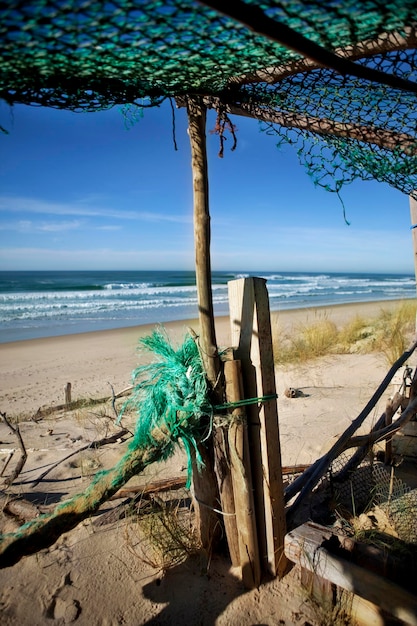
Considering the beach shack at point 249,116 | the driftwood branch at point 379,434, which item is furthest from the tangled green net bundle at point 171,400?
the driftwood branch at point 379,434

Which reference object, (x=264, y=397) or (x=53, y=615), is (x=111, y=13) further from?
(x=53, y=615)

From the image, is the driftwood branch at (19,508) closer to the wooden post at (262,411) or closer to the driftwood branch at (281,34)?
the wooden post at (262,411)

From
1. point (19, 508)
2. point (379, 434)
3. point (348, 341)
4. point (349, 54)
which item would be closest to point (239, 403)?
point (379, 434)

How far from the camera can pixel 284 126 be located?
2047mm

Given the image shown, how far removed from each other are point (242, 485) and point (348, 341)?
703 centimetres

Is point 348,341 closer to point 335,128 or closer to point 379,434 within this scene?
point 379,434

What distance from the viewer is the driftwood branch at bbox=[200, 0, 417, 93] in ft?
2.93

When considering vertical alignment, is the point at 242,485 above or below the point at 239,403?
below

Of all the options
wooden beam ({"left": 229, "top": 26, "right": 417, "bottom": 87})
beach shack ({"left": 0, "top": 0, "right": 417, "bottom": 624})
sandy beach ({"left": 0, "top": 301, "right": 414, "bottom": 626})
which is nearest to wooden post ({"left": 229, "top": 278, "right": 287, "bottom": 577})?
beach shack ({"left": 0, "top": 0, "right": 417, "bottom": 624})

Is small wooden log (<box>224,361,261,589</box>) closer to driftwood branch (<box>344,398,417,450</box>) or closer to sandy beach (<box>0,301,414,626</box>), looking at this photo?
sandy beach (<box>0,301,414,626</box>)

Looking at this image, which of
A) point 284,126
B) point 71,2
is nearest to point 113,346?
point 284,126

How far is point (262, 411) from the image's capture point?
204 cm

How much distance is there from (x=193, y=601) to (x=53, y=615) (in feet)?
2.45

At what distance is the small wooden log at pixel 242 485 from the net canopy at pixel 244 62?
4.21 ft
